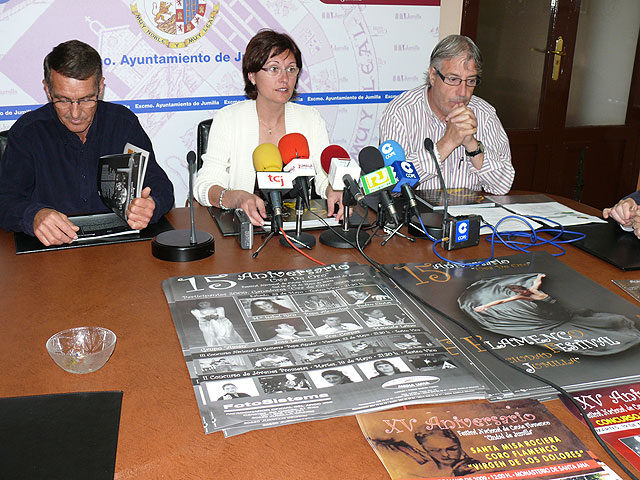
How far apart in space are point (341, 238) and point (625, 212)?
0.84 metres

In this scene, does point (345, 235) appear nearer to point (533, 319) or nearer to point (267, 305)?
point (267, 305)

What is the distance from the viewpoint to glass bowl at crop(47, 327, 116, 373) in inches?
40.9

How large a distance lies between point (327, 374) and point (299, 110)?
1726 mm

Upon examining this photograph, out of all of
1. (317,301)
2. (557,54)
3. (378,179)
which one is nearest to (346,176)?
(378,179)

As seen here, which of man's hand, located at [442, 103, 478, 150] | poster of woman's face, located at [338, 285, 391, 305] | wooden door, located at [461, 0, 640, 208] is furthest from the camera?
wooden door, located at [461, 0, 640, 208]

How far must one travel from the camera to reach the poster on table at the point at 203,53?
3000 millimetres

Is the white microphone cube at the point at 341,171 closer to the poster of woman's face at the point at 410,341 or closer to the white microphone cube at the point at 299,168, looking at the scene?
the white microphone cube at the point at 299,168

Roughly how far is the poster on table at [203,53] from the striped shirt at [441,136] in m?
0.97

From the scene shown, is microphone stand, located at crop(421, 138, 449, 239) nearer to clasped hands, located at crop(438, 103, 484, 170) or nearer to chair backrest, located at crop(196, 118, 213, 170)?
clasped hands, located at crop(438, 103, 484, 170)

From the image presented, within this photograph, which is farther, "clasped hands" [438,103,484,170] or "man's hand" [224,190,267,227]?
"clasped hands" [438,103,484,170]

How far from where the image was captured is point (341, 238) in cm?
168

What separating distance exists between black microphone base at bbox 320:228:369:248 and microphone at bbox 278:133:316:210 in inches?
4.7

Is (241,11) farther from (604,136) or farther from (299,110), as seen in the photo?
(604,136)

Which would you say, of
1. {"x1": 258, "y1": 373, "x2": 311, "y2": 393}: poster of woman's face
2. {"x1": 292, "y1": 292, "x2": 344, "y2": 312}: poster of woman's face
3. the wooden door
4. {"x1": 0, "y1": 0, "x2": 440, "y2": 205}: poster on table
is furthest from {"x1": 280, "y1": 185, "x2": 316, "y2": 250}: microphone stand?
the wooden door
